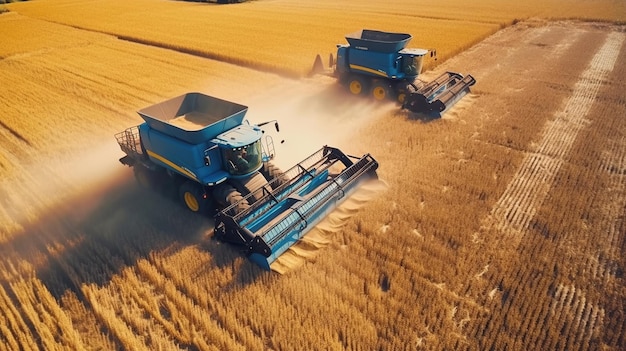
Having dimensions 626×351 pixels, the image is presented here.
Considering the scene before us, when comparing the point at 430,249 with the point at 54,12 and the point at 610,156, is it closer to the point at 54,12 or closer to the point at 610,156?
the point at 610,156

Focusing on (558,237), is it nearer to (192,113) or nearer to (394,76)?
(394,76)

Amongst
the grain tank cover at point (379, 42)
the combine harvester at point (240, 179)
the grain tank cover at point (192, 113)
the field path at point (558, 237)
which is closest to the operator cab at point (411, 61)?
the grain tank cover at point (379, 42)

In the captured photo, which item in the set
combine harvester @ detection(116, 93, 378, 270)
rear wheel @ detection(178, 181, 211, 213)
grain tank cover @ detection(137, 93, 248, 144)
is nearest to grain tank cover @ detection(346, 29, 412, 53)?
combine harvester @ detection(116, 93, 378, 270)

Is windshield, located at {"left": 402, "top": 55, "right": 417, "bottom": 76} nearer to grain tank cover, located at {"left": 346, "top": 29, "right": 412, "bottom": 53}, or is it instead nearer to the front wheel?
grain tank cover, located at {"left": 346, "top": 29, "right": 412, "bottom": 53}

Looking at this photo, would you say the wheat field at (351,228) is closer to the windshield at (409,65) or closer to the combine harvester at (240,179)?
the combine harvester at (240,179)

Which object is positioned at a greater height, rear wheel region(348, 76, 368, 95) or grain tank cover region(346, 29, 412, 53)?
grain tank cover region(346, 29, 412, 53)

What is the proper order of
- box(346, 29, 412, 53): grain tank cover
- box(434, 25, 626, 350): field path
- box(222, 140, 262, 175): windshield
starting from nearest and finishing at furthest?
box(434, 25, 626, 350): field path, box(222, 140, 262, 175): windshield, box(346, 29, 412, 53): grain tank cover

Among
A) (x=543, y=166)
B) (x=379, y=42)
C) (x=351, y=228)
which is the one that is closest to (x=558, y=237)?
(x=543, y=166)
